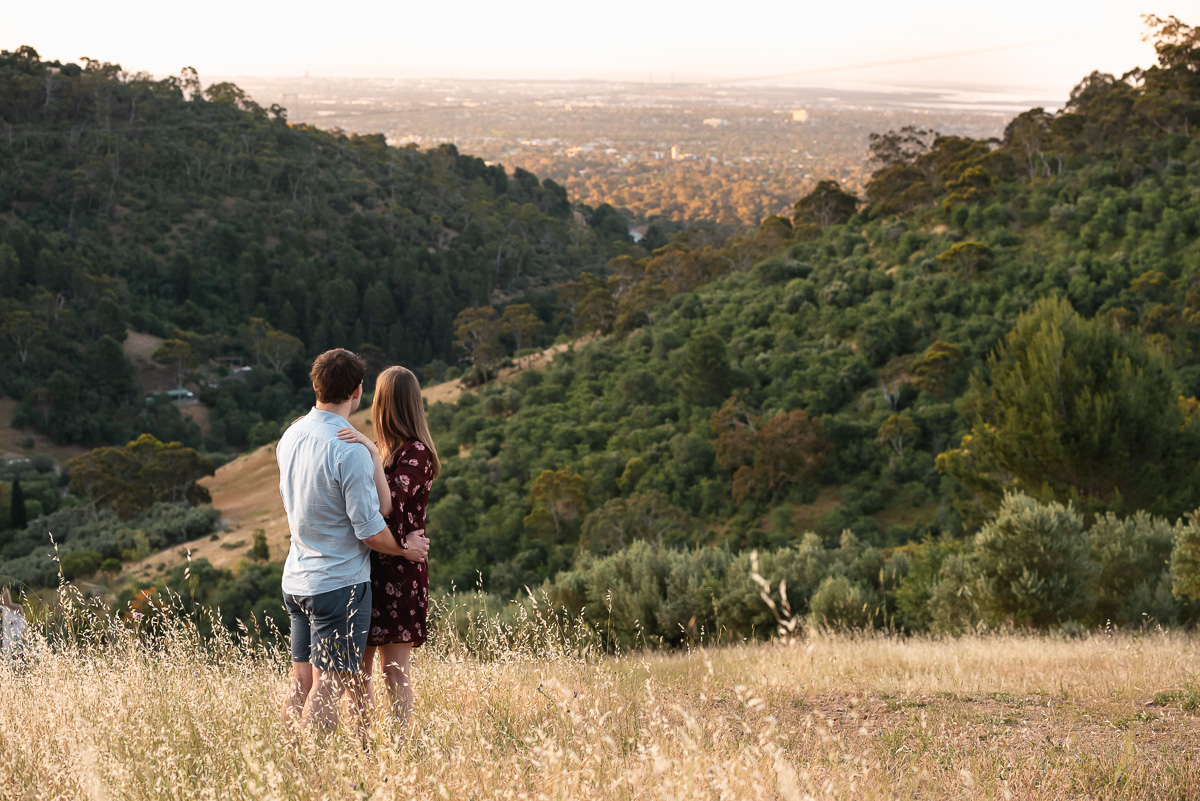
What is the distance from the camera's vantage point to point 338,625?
2.23 m

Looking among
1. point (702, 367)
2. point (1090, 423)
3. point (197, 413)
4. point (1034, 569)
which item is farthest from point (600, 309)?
point (1034, 569)

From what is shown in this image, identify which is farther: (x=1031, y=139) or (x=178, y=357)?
(x=178, y=357)

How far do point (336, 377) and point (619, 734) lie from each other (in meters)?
1.21

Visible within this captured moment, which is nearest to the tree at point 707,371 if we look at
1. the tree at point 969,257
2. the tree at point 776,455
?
the tree at point 776,455

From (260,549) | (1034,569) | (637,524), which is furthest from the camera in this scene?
(260,549)

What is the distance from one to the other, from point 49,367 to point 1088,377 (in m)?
36.5

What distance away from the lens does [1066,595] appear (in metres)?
5.91

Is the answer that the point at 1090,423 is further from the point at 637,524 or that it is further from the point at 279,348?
the point at 279,348

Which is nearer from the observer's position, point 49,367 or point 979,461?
point 979,461

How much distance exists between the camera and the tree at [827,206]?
33656 mm

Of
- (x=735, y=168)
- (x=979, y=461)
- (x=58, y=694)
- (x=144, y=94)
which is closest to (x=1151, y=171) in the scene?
(x=979, y=461)

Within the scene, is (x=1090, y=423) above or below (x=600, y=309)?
above

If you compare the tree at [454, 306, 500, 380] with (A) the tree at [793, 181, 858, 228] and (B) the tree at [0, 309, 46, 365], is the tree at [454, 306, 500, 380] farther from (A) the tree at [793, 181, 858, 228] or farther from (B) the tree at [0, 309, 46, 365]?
(B) the tree at [0, 309, 46, 365]

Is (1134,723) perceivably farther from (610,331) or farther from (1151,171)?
(610,331)
